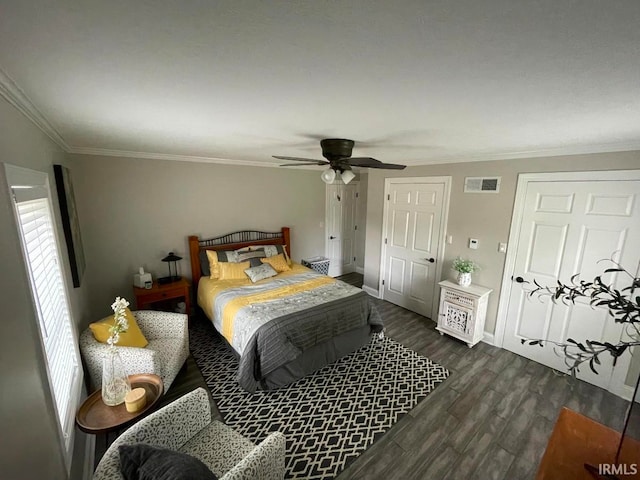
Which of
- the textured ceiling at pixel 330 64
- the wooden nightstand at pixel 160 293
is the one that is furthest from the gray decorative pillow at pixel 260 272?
the textured ceiling at pixel 330 64

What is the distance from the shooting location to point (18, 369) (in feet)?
3.07

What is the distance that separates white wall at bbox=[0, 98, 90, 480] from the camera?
2.71ft

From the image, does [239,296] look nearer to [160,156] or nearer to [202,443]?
[202,443]

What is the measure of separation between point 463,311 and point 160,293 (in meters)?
3.74

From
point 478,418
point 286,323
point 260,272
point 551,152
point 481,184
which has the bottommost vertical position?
point 478,418

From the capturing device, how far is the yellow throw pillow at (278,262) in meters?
4.02

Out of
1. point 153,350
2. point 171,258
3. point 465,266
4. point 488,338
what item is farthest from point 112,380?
point 488,338

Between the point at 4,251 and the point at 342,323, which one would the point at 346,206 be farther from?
the point at 4,251

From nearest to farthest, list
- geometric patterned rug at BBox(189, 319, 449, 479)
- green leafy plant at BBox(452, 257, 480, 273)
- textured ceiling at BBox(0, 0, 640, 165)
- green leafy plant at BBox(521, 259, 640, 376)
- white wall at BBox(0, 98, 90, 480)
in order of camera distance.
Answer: textured ceiling at BBox(0, 0, 640, 165), white wall at BBox(0, 98, 90, 480), green leafy plant at BBox(521, 259, 640, 376), geometric patterned rug at BBox(189, 319, 449, 479), green leafy plant at BBox(452, 257, 480, 273)

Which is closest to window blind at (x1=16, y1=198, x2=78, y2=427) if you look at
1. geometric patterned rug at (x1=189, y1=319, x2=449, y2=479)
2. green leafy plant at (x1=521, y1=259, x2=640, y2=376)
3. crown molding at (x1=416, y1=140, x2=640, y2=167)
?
geometric patterned rug at (x1=189, y1=319, x2=449, y2=479)

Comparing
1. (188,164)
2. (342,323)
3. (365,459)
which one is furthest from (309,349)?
(188,164)

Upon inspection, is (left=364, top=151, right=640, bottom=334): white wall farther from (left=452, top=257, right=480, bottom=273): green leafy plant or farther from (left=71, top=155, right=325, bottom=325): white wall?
(left=71, top=155, right=325, bottom=325): white wall

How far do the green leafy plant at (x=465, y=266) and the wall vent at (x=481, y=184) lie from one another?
89 cm

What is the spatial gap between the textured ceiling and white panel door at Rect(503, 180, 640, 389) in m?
0.99
